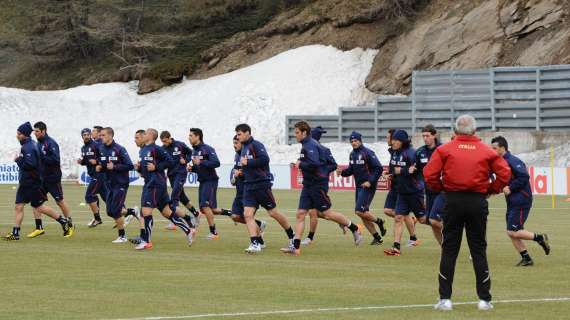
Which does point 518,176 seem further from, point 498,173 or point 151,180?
point 151,180

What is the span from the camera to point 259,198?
20.0 metres

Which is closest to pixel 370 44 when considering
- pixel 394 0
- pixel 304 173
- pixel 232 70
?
pixel 394 0

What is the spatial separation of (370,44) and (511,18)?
39.6ft

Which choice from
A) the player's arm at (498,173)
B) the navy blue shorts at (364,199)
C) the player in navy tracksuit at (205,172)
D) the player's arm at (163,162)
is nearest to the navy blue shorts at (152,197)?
the player's arm at (163,162)

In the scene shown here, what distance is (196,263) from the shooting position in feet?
59.9

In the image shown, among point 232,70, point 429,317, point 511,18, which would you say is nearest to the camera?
point 429,317

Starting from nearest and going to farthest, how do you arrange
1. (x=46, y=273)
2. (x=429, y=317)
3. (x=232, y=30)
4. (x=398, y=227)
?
1. (x=429, y=317)
2. (x=46, y=273)
3. (x=398, y=227)
4. (x=232, y=30)

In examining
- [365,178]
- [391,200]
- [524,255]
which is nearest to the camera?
[524,255]

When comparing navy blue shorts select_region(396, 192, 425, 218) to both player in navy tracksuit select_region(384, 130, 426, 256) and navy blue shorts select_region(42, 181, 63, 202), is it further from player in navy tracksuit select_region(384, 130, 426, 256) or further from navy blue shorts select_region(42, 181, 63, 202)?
navy blue shorts select_region(42, 181, 63, 202)

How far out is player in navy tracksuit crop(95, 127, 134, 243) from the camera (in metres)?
22.2

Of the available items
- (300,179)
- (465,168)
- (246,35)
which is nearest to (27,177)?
(465,168)

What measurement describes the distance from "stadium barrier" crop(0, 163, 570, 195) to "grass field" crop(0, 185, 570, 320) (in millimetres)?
13214

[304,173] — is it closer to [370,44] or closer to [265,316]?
[265,316]

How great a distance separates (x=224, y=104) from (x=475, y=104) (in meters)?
18.0
